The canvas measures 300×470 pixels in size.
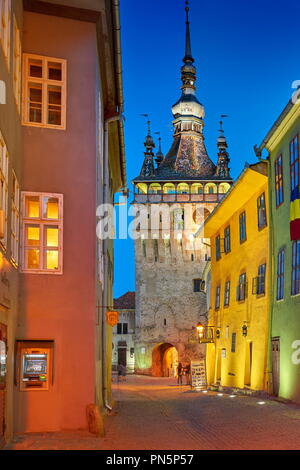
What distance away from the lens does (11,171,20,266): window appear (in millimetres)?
12664

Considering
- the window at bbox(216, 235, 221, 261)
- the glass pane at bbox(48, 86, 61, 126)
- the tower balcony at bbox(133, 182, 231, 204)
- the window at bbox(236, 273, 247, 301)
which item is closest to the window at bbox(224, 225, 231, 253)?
the window at bbox(216, 235, 221, 261)

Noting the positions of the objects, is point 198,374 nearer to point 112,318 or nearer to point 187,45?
point 112,318

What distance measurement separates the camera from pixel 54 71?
1441 cm

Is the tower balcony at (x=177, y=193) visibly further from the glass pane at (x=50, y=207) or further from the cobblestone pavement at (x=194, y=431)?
the glass pane at (x=50, y=207)

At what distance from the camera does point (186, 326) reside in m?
67.4

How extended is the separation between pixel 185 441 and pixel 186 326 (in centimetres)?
5517

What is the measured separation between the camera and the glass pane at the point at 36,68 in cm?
1421

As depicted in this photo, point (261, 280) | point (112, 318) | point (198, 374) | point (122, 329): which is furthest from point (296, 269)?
point (122, 329)

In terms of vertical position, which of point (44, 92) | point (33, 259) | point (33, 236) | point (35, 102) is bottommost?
point (33, 259)

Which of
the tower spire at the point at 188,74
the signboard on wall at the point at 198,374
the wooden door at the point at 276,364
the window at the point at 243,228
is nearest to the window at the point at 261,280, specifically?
the wooden door at the point at 276,364

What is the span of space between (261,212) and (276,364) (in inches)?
228

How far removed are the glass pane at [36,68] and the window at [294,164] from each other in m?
9.18
